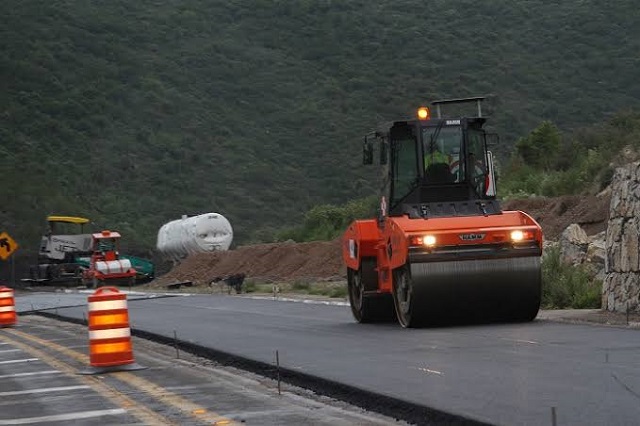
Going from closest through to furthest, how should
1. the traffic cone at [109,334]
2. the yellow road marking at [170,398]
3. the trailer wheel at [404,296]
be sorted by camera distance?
the yellow road marking at [170,398], the traffic cone at [109,334], the trailer wheel at [404,296]

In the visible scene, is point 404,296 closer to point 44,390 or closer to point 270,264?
point 44,390

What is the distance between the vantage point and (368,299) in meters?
21.9

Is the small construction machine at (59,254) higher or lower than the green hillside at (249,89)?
lower

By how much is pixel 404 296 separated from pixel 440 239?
1.33 meters

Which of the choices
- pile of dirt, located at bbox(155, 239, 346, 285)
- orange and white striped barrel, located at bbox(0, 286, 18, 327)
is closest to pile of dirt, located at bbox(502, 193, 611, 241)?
pile of dirt, located at bbox(155, 239, 346, 285)

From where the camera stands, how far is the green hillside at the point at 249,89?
245ft

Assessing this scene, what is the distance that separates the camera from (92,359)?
15500 millimetres

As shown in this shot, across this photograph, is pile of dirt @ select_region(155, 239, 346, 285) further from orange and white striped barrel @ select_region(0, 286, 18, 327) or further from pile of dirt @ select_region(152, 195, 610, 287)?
orange and white striped barrel @ select_region(0, 286, 18, 327)

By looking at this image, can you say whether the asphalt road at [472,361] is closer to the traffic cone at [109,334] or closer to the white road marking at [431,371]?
the white road marking at [431,371]

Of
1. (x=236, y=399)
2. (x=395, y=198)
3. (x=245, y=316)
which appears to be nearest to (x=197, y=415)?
(x=236, y=399)

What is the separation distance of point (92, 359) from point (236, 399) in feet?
13.5

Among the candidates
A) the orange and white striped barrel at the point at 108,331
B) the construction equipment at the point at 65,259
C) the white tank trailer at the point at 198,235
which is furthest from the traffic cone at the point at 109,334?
the construction equipment at the point at 65,259

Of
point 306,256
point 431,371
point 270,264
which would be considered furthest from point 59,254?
point 431,371

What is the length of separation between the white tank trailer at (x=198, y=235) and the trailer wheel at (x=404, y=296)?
1573 inches
